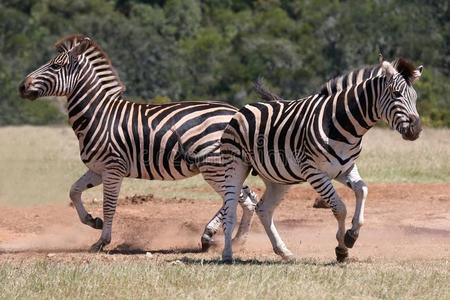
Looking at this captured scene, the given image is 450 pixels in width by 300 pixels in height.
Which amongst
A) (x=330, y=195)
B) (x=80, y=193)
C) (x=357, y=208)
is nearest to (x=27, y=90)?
(x=80, y=193)

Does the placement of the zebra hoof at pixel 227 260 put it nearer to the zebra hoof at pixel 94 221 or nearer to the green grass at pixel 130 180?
the zebra hoof at pixel 94 221

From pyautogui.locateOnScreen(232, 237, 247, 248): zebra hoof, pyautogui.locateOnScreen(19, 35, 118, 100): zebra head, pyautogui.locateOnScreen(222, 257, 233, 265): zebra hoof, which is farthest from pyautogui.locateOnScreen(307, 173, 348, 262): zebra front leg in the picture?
pyautogui.locateOnScreen(19, 35, 118, 100): zebra head

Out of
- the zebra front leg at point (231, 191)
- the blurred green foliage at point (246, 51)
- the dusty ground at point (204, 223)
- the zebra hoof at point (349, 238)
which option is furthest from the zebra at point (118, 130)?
the blurred green foliage at point (246, 51)

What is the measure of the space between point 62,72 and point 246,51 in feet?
110

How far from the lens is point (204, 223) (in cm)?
1372

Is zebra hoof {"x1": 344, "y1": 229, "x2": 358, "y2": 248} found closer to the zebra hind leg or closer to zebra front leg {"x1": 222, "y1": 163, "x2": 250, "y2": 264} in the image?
zebra front leg {"x1": 222, "y1": 163, "x2": 250, "y2": 264}

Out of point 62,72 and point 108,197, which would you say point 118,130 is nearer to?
point 108,197

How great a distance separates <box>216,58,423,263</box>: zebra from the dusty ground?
835 millimetres

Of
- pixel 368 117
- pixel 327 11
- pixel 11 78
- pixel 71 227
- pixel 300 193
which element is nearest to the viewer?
pixel 368 117

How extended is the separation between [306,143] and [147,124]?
9.05ft

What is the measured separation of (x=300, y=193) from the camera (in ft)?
55.1

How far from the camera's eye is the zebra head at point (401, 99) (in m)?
9.62

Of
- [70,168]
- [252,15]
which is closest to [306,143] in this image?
[70,168]

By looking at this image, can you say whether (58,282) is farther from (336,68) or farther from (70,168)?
(336,68)
